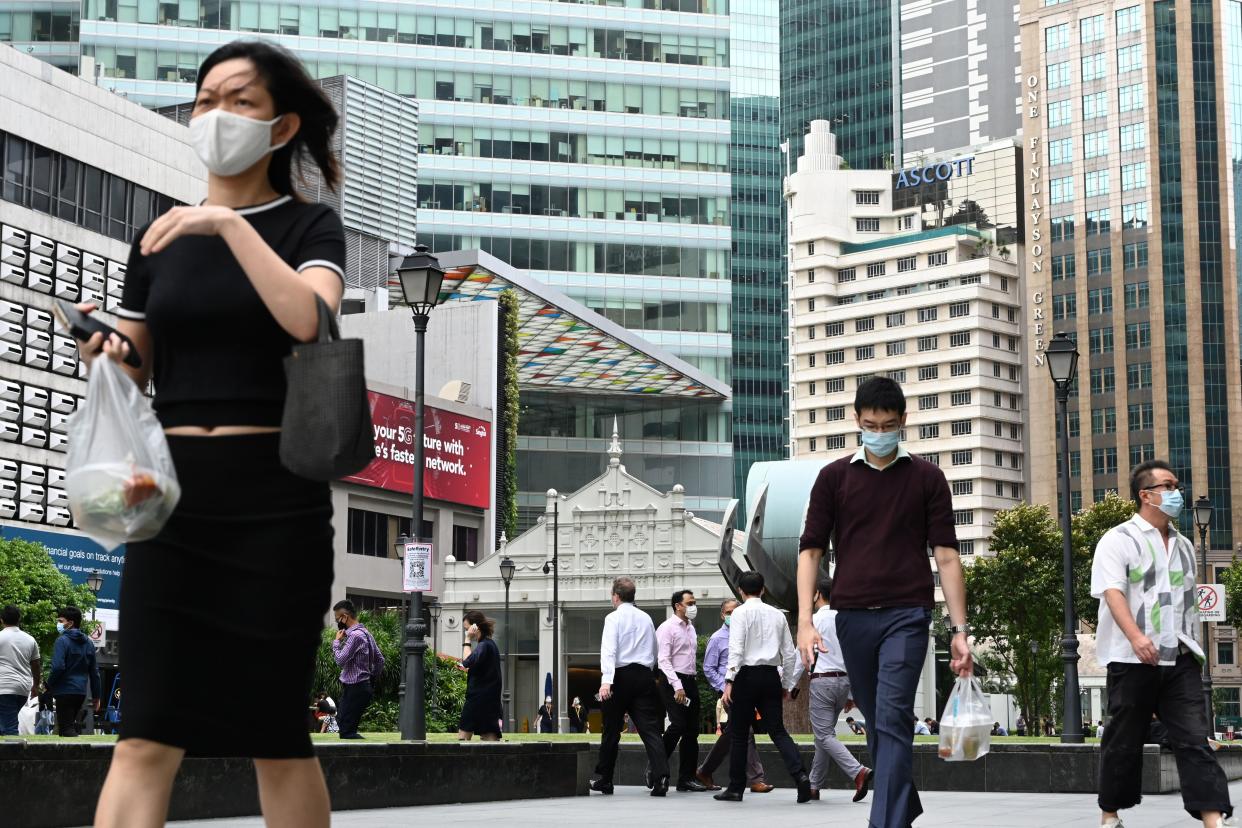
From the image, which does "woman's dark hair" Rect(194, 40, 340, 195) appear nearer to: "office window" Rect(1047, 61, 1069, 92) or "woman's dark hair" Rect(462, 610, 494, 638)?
"woman's dark hair" Rect(462, 610, 494, 638)

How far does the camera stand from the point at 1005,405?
131375mm

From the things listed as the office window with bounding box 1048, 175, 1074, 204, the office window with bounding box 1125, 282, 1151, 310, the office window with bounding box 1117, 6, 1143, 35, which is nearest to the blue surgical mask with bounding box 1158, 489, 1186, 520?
the office window with bounding box 1125, 282, 1151, 310

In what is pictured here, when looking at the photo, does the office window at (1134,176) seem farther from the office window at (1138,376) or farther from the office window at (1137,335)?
the office window at (1138,376)

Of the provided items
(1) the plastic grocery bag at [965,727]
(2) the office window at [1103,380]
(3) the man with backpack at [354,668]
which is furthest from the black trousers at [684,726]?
(2) the office window at [1103,380]

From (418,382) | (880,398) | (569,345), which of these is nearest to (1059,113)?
(569,345)

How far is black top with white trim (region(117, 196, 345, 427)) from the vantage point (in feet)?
12.0

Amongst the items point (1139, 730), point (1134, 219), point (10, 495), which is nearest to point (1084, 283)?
point (1134, 219)

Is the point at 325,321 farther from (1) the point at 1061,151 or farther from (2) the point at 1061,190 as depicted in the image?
(1) the point at 1061,151

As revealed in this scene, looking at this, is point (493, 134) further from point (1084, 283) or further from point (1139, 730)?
point (1139, 730)

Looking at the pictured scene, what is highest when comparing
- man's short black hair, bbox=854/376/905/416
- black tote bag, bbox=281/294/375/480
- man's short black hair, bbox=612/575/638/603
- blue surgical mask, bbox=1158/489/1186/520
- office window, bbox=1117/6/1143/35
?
office window, bbox=1117/6/1143/35

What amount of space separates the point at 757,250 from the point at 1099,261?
30.2 m

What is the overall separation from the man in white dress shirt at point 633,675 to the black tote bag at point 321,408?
1089cm

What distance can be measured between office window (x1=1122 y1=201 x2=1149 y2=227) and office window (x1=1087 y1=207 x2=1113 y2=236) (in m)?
1.08

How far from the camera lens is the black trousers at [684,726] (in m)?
15.4
